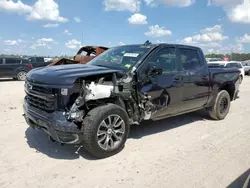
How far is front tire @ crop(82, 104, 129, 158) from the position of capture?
3.55 meters

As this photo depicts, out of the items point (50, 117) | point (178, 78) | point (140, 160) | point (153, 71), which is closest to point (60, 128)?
point (50, 117)

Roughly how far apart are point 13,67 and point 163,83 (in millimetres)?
13255

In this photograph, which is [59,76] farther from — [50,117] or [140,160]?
[140,160]

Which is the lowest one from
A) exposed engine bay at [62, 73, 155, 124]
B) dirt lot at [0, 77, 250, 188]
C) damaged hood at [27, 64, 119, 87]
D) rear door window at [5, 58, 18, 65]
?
dirt lot at [0, 77, 250, 188]

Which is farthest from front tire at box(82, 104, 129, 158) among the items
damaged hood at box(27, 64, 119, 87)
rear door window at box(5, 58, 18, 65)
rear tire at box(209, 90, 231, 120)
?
rear door window at box(5, 58, 18, 65)

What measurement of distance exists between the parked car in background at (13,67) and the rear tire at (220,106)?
513 inches

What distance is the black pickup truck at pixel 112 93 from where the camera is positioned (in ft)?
11.6

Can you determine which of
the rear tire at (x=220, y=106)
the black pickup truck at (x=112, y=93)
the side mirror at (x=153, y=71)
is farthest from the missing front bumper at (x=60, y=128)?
the rear tire at (x=220, y=106)

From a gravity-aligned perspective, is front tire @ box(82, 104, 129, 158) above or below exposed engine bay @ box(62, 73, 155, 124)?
below

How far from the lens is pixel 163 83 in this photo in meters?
4.51

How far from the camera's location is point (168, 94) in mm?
4625

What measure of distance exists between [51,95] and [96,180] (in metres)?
1.39

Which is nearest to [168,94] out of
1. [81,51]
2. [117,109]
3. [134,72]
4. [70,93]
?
[134,72]

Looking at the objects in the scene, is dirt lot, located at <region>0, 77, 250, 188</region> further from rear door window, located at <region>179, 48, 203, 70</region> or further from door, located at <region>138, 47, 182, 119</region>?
rear door window, located at <region>179, 48, 203, 70</region>
